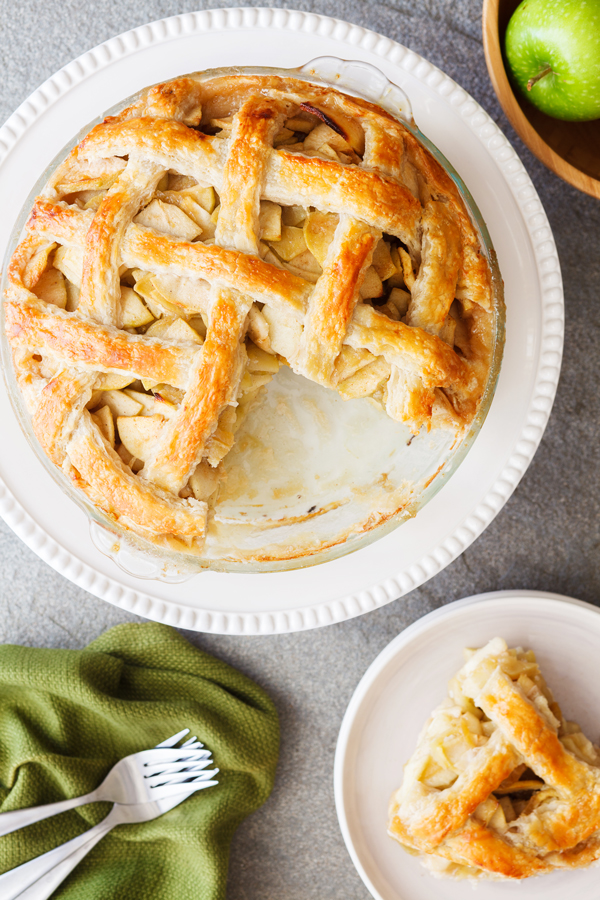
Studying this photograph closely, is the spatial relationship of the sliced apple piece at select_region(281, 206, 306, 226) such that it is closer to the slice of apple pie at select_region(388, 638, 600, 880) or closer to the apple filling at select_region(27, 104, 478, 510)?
the apple filling at select_region(27, 104, 478, 510)

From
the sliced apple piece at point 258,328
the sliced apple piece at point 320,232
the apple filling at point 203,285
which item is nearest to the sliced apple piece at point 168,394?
the apple filling at point 203,285

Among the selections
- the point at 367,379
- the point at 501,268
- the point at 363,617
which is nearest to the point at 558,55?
the point at 501,268

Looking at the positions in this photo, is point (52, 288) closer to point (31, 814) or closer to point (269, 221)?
point (269, 221)

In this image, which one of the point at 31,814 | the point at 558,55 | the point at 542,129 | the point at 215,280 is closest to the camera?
the point at 215,280

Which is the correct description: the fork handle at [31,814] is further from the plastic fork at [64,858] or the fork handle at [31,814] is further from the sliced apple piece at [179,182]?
the sliced apple piece at [179,182]

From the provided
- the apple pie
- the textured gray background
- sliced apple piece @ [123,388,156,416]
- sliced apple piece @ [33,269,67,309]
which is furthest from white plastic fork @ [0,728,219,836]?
sliced apple piece @ [33,269,67,309]

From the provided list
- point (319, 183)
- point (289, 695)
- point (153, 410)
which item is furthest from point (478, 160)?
point (289, 695)
